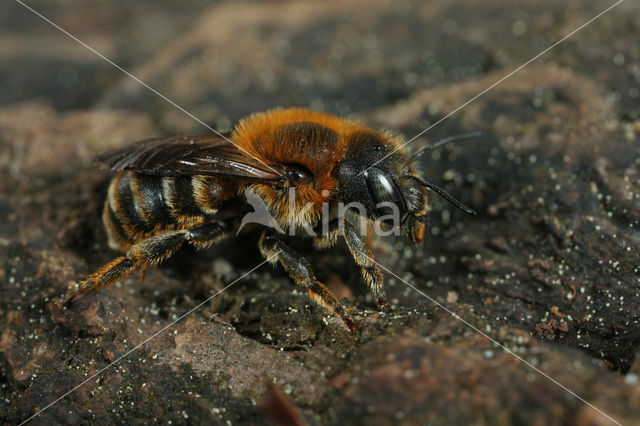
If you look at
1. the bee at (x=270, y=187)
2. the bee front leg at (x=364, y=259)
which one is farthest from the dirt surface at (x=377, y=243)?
the bee at (x=270, y=187)

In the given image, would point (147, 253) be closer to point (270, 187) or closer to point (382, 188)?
point (270, 187)

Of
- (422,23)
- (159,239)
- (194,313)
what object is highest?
(422,23)

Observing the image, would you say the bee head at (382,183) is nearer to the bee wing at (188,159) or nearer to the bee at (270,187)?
the bee at (270,187)

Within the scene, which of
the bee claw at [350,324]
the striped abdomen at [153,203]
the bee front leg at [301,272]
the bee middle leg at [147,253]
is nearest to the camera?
the bee claw at [350,324]

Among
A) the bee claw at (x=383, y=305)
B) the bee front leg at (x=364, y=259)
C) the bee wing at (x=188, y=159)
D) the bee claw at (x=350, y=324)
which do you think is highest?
the bee wing at (x=188, y=159)

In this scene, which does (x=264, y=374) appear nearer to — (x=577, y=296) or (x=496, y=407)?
(x=496, y=407)

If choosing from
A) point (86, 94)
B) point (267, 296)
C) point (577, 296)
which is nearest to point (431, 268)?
point (577, 296)

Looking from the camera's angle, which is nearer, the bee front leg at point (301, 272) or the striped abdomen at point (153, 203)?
the bee front leg at point (301, 272)

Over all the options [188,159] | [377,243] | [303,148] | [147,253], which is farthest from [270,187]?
[377,243]
